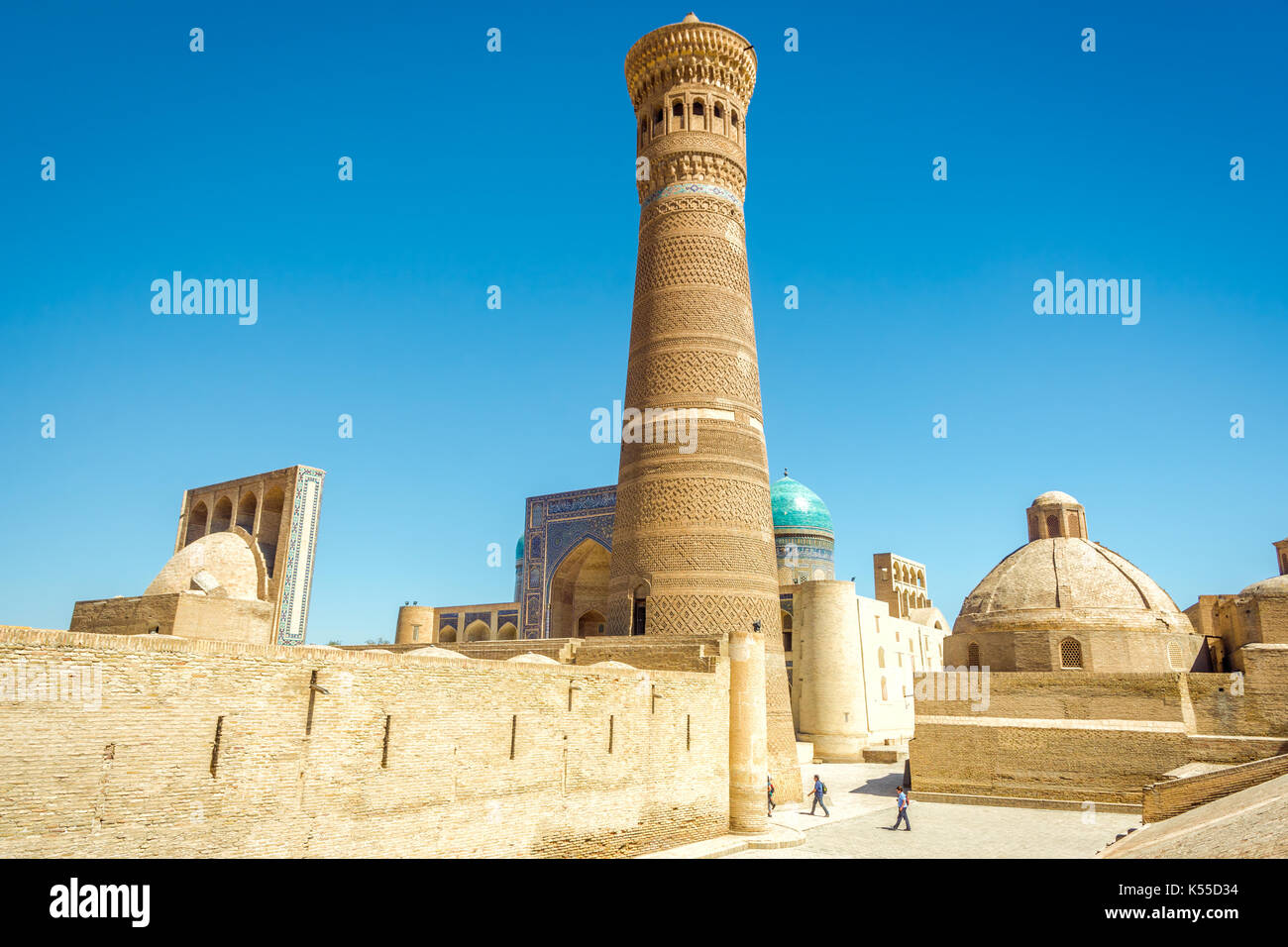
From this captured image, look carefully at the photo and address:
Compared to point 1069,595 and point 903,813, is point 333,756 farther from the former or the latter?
point 1069,595

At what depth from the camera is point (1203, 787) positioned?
37.4ft

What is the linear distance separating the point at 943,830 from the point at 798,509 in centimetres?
2046

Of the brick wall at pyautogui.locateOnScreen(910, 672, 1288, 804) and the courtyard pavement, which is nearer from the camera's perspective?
the courtyard pavement

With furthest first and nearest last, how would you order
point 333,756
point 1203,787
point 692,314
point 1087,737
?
point 692,314 < point 1087,737 < point 1203,787 < point 333,756

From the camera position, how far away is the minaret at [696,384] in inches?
596

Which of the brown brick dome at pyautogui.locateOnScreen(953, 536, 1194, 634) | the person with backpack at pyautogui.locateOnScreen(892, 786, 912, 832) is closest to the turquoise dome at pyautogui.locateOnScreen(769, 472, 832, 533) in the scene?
the brown brick dome at pyautogui.locateOnScreen(953, 536, 1194, 634)

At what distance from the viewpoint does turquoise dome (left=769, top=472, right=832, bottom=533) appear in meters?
32.7

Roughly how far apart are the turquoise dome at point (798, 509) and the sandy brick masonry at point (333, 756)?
70.2ft

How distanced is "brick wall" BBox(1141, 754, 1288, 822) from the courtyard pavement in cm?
81

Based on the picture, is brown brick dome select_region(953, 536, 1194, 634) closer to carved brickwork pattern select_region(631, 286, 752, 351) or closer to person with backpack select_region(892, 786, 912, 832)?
person with backpack select_region(892, 786, 912, 832)

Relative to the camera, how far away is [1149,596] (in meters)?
19.1

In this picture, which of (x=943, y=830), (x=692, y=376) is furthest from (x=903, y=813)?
(x=692, y=376)

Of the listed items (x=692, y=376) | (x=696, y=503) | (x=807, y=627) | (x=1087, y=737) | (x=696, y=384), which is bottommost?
(x=1087, y=737)
